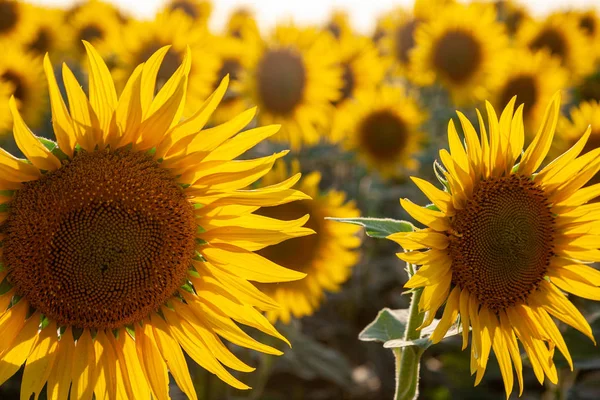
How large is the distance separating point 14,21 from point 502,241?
566 cm

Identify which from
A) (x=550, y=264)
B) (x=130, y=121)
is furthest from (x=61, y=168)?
(x=550, y=264)

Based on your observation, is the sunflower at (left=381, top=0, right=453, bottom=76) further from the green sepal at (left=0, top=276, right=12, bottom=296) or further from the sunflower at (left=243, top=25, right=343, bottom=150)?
the green sepal at (left=0, top=276, right=12, bottom=296)

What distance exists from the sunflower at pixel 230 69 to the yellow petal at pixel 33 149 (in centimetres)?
308

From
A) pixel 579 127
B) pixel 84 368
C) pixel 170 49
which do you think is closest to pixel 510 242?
pixel 84 368

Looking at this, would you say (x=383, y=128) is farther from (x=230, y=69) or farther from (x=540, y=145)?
(x=540, y=145)

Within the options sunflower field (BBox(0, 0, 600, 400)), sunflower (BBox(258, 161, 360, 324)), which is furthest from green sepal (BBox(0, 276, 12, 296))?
sunflower (BBox(258, 161, 360, 324))

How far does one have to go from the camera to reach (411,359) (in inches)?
82.7

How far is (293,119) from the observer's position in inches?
202

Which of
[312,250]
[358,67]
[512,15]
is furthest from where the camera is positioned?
[512,15]

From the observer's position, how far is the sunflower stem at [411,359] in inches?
81.0

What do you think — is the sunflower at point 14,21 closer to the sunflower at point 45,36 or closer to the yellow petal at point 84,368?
the sunflower at point 45,36

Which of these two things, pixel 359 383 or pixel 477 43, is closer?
pixel 359 383

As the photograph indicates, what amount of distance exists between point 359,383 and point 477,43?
9.57 feet

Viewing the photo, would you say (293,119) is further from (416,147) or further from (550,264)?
(550,264)
